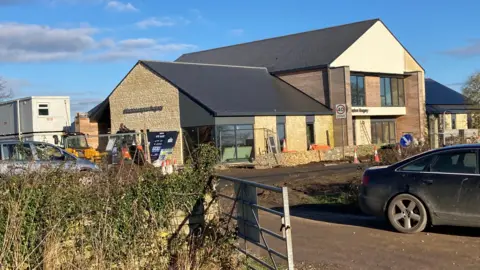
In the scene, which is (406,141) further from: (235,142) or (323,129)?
(323,129)

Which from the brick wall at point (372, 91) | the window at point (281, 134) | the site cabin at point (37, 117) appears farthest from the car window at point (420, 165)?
the brick wall at point (372, 91)

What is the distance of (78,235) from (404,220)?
19.1 feet

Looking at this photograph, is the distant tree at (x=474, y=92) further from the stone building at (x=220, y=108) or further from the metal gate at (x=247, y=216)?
the metal gate at (x=247, y=216)

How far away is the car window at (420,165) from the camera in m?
9.79

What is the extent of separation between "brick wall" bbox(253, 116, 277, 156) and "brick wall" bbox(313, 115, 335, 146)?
4.54 m

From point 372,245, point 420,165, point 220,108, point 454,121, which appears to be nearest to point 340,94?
point 220,108

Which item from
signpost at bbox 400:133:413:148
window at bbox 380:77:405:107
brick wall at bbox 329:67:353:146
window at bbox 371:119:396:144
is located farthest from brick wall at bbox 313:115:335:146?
signpost at bbox 400:133:413:148

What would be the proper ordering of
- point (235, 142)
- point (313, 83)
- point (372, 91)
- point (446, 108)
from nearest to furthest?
point (235, 142) < point (313, 83) < point (372, 91) < point (446, 108)

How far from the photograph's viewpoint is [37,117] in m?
33.8

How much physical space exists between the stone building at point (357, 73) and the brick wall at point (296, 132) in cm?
327

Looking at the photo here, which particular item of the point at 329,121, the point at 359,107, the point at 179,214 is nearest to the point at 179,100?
the point at 329,121

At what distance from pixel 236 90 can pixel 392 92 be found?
15.4 metres

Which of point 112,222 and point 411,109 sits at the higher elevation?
point 411,109

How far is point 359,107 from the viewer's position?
41.9 metres
